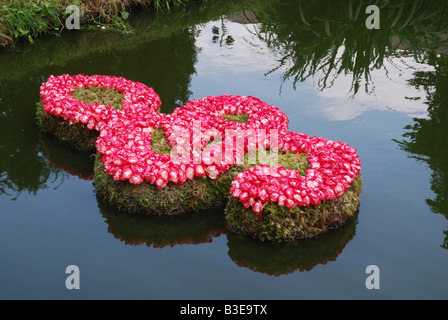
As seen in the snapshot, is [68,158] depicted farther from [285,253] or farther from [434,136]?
[434,136]

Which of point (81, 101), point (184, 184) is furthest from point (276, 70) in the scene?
point (184, 184)

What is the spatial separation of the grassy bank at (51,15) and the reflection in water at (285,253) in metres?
7.62

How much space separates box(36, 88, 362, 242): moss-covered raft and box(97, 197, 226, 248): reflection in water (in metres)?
0.08

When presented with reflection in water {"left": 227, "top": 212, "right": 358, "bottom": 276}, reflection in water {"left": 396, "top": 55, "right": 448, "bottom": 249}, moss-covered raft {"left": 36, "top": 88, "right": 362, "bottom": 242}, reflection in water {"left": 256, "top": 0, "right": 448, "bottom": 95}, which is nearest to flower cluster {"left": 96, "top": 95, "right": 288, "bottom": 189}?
moss-covered raft {"left": 36, "top": 88, "right": 362, "bottom": 242}

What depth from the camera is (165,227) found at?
18.2 feet

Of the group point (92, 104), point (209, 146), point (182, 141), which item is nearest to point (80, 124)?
point (92, 104)

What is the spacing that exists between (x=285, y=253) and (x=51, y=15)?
8.64m

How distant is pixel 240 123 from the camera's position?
6660mm

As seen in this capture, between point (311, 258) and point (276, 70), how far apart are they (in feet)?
17.8

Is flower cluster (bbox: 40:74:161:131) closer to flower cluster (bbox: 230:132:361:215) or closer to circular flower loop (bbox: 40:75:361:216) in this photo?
circular flower loop (bbox: 40:75:361:216)

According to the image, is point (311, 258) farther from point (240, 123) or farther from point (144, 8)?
point (144, 8)

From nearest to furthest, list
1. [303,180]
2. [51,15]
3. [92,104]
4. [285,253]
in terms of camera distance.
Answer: [285,253]
[303,180]
[92,104]
[51,15]

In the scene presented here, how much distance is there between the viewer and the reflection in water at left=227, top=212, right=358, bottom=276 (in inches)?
198

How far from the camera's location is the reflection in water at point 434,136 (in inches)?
244
